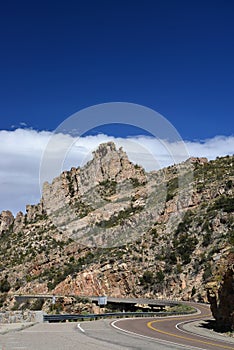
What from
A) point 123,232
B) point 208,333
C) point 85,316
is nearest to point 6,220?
point 123,232

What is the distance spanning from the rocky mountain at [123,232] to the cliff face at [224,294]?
20383 mm

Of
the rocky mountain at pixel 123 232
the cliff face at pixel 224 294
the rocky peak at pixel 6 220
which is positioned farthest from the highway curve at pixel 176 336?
the rocky peak at pixel 6 220

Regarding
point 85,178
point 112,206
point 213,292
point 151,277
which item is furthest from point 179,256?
point 85,178

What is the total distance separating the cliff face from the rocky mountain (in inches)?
802

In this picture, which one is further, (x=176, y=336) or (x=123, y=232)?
(x=123, y=232)

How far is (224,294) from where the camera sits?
2200 cm

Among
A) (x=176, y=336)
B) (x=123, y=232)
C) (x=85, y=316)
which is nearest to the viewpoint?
(x=176, y=336)

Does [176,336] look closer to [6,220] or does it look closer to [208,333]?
[208,333]

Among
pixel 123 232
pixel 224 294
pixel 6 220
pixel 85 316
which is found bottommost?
pixel 85 316

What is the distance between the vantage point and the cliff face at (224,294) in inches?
840

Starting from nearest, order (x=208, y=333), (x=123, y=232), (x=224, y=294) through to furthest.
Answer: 1. (x=208, y=333)
2. (x=224, y=294)
3. (x=123, y=232)

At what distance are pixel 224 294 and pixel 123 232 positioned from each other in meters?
61.0

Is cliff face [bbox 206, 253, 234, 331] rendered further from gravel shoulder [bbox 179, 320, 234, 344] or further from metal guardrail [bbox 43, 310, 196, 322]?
metal guardrail [bbox 43, 310, 196, 322]

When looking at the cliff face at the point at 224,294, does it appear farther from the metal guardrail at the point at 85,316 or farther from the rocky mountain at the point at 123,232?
the rocky mountain at the point at 123,232
